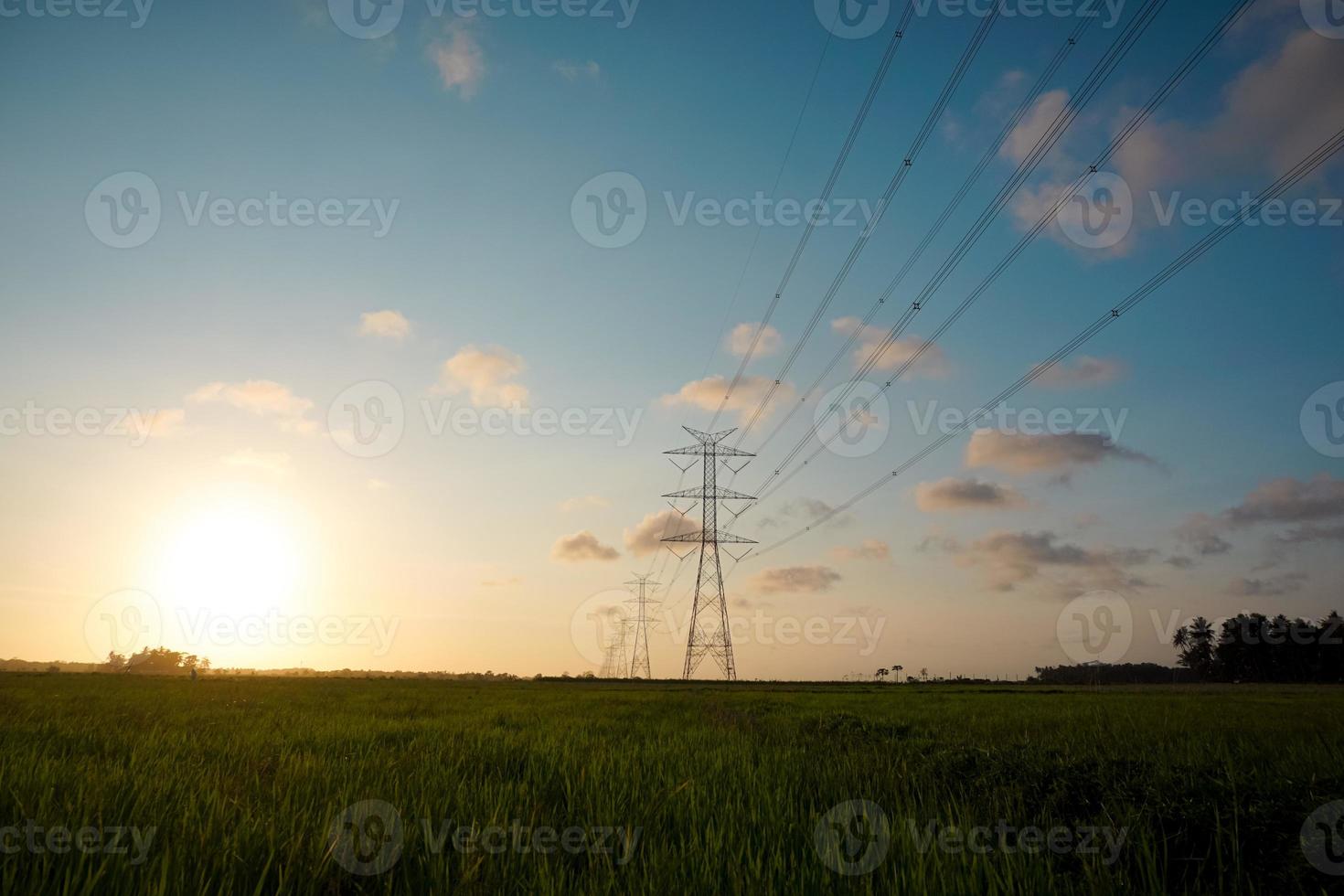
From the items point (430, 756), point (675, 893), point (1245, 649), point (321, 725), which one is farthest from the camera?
point (1245, 649)

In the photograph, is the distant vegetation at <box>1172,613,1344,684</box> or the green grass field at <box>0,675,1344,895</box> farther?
the distant vegetation at <box>1172,613,1344,684</box>

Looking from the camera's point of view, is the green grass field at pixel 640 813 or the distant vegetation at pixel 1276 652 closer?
the green grass field at pixel 640 813

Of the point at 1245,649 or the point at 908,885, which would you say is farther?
the point at 1245,649

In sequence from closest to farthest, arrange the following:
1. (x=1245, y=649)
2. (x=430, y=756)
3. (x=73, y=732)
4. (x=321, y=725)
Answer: (x=430, y=756) < (x=73, y=732) < (x=321, y=725) < (x=1245, y=649)

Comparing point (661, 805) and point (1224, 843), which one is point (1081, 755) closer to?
point (1224, 843)

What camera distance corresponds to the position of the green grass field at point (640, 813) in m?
3.91

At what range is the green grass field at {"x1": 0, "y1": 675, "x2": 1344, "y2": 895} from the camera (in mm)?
3914

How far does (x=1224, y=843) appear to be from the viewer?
490cm

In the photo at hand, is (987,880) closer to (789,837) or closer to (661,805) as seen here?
(789,837)

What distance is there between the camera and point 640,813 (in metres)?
5.79

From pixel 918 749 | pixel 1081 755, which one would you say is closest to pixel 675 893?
pixel 1081 755

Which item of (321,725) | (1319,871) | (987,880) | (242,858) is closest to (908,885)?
(987,880)

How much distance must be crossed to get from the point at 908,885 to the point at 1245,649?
518ft

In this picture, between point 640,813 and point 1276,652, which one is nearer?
point 640,813
